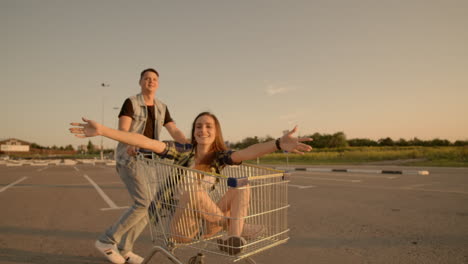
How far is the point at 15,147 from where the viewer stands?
3844 inches

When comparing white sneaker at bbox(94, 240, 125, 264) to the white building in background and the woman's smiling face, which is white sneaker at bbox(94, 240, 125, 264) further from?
the white building in background

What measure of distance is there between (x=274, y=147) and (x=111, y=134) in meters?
1.23

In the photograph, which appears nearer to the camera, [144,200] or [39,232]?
[144,200]

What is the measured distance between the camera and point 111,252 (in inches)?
119

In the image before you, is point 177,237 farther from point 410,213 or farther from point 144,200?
point 410,213

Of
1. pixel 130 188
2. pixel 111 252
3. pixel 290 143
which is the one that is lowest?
pixel 111 252

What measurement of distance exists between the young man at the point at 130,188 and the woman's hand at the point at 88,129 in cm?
69

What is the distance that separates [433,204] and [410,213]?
1.14m

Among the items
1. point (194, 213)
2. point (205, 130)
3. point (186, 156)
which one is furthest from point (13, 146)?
point (194, 213)

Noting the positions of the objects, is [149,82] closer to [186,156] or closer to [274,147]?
[186,156]

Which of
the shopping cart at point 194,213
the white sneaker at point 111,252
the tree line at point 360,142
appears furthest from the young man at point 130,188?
the tree line at point 360,142

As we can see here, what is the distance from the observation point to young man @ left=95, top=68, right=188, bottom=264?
3035 millimetres

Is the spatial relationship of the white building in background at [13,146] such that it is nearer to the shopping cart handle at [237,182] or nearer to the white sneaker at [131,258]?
the white sneaker at [131,258]

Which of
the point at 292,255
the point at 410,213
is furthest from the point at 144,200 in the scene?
the point at 410,213
